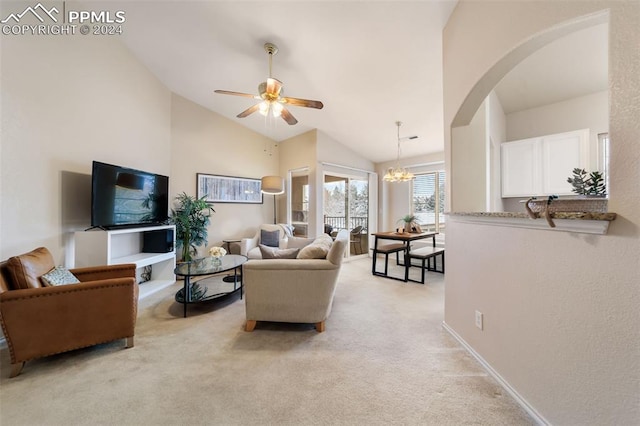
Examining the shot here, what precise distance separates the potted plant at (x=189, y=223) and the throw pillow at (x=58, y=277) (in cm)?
199

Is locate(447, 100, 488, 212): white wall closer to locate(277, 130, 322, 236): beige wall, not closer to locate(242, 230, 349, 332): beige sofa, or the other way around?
locate(242, 230, 349, 332): beige sofa

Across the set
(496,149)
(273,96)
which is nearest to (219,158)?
(273,96)

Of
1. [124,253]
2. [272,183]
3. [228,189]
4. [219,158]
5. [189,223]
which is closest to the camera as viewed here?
[124,253]

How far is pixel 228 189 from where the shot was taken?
4879mm

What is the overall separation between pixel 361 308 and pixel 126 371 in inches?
85.5

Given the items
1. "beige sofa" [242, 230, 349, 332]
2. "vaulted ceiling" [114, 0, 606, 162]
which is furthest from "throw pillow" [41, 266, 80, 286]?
"vaulted ceiling" [114, 0, 606, 162]

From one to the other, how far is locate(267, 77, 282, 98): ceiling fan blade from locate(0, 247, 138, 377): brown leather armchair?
86.2 inches

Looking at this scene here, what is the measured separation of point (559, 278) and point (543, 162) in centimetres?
271

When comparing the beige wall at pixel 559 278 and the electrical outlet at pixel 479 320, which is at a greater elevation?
the beige wall at pixel 559 278

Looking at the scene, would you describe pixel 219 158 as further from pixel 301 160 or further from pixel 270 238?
pixel 270 238

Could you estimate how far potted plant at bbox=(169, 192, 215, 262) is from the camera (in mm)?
3980

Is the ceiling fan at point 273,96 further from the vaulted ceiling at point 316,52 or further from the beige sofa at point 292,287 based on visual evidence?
the beige sofa at point 292,287

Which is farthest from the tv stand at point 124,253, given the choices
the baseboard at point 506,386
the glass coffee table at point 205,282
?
the baseboard at point 506,386

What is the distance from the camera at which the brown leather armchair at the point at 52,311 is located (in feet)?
5.23
